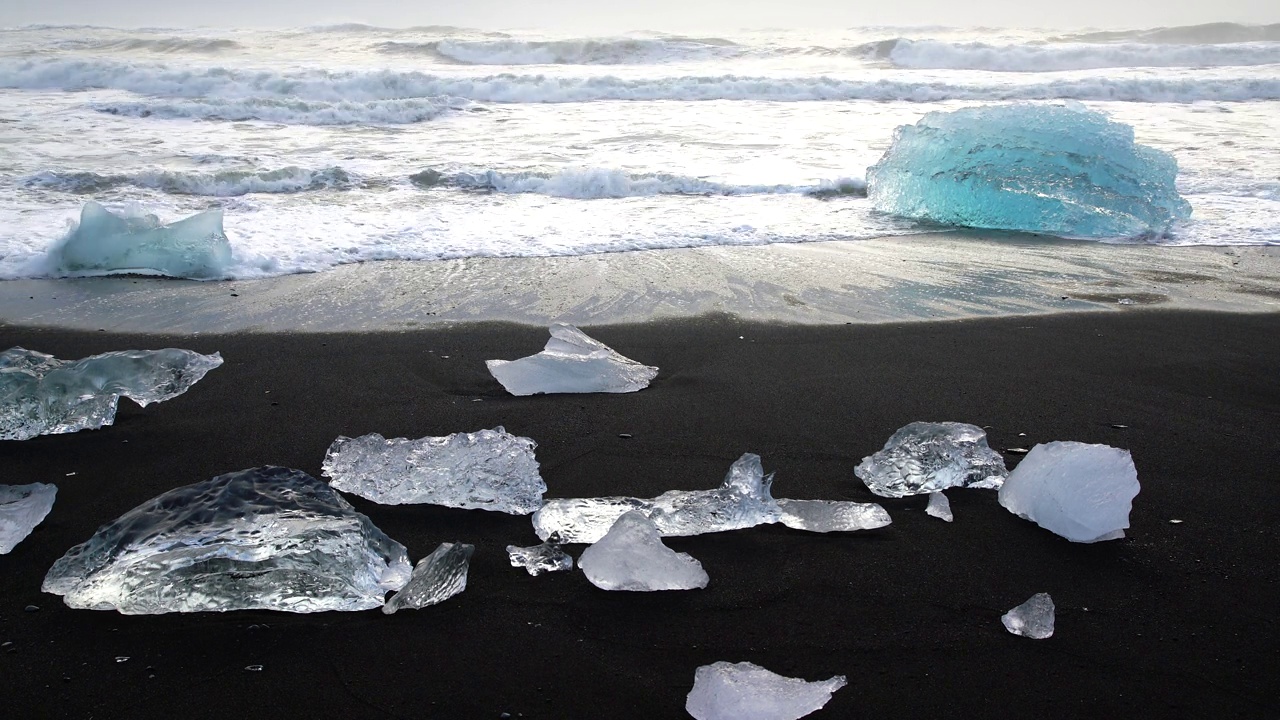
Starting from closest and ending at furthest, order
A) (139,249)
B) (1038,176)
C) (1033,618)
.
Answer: (1033,618) < (139,249) < (1038,176)

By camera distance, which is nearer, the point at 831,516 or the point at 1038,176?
the point at 831,516

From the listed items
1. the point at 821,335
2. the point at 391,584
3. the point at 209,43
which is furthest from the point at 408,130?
the point at 209,43

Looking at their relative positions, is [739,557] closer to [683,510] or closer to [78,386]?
[683,510]

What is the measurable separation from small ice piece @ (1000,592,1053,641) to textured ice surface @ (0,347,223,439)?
2.64 meters

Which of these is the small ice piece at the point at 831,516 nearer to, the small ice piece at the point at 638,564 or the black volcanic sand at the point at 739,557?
the black volcanic sand at the point at 739,557

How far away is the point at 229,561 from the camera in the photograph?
1.92 m

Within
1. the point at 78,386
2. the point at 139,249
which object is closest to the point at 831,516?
the point at 78,386

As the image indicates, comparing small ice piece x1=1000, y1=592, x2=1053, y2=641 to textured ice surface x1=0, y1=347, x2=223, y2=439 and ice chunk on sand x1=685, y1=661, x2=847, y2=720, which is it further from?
textured ice surface x1=0, y1=347, x2=223, y2=439

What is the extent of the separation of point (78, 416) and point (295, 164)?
5512 millimetres

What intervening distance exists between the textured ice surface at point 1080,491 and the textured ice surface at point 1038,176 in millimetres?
4060

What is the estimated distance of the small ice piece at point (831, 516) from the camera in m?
2.29

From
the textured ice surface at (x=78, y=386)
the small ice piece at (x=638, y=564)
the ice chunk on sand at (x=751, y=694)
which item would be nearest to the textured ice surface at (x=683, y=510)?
the small ice piece at (x=638, y=564)

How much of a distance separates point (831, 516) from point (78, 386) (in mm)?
2357

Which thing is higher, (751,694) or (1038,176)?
(1038,176)
